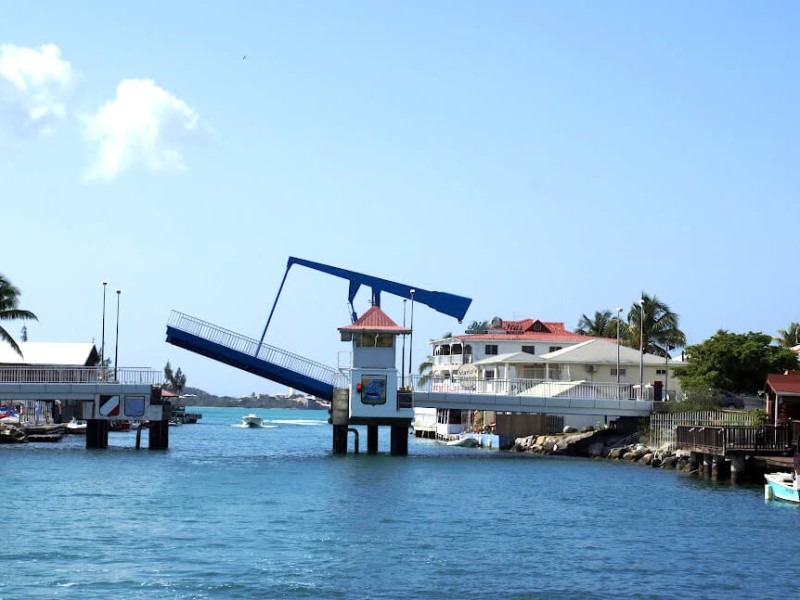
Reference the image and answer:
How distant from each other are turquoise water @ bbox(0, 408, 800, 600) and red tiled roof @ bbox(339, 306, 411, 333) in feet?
27.4

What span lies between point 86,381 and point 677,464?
2629 cm

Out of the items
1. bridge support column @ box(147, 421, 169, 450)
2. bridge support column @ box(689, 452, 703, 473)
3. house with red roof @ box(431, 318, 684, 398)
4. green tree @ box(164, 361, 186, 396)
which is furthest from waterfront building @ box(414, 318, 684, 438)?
green tree @ box(164, 361, 186, 396)

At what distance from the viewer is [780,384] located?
45.4 m

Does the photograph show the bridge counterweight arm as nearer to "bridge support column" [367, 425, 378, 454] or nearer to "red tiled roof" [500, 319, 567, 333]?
"bridge support column" [367, 425, 378, 454]

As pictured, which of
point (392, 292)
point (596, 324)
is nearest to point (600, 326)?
point (596, 324)

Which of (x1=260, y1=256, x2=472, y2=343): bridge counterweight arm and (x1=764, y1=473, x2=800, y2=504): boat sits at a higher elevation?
(x1=260, y1=256, x2=472, y2=343): bridge counterweight arm

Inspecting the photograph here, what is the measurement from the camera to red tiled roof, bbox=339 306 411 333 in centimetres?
5291

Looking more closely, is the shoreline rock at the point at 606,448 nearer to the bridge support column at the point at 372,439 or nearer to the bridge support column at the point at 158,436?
the bridge support column at the point at 372,439

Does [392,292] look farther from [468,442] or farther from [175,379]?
[175,379]

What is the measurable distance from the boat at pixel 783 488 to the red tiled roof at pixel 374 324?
1986 centimetres

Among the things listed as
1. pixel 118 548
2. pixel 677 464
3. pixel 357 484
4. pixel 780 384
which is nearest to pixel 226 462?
pixel 357 484

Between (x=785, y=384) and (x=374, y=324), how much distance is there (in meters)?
17.2

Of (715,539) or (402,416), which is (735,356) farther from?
(715,539)

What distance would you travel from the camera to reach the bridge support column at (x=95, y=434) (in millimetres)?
56406
